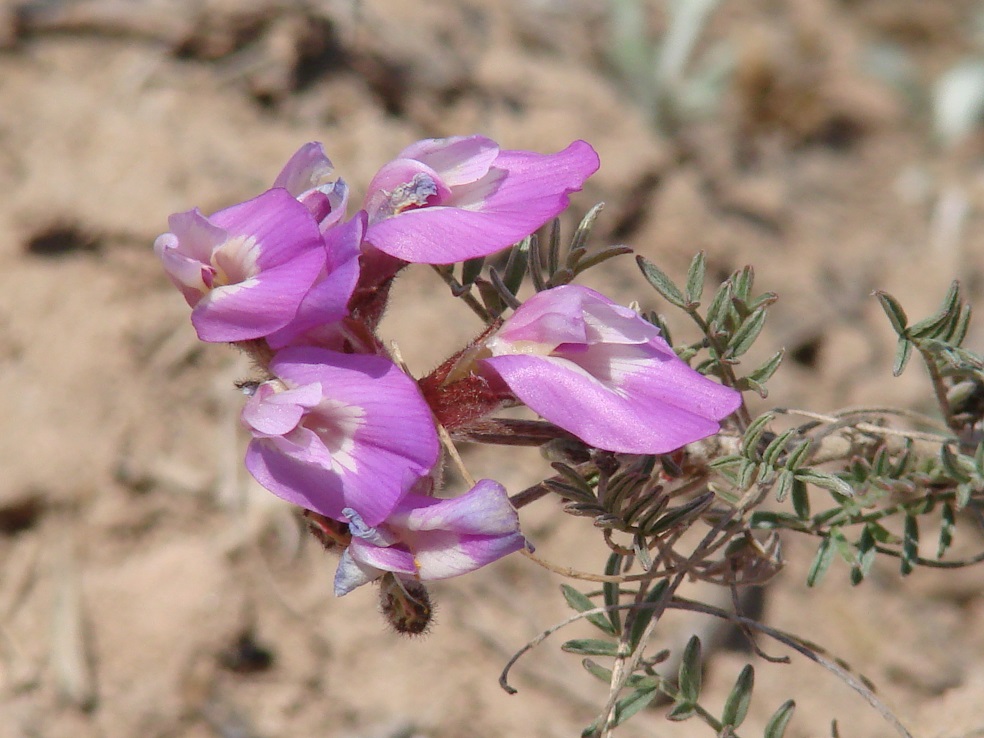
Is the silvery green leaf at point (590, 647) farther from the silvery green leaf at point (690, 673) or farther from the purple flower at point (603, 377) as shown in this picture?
the purple flower at point (603, 377)

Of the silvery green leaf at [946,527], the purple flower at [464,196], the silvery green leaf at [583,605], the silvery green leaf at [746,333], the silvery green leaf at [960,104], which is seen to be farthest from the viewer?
the silvery green leaf at [960,104]

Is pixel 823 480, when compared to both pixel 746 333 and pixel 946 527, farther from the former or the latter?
pixel 946 527

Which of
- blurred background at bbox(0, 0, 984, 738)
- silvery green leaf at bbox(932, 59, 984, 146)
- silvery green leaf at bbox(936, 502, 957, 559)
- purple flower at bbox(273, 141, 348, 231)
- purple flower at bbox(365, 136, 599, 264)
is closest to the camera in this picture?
purple flower at bbox(365, 136, 599, 264)

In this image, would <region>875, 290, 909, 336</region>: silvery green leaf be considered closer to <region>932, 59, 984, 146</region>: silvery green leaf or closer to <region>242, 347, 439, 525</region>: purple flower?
<region>242, 347, 439, 525</region>: purple flower

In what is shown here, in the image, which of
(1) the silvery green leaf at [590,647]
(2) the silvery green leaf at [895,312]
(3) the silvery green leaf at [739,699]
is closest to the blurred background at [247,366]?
(3) the silvery green leaf at [739,699]

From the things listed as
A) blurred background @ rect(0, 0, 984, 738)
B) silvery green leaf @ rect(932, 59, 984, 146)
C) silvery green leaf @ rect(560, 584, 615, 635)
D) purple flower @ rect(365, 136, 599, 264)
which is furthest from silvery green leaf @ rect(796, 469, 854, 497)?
silvery green leaf @ rect(932, 59, 984, 146)

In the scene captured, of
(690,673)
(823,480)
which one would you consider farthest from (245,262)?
(690,673)

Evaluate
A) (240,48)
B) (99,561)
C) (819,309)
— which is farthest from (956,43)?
(99,561)
